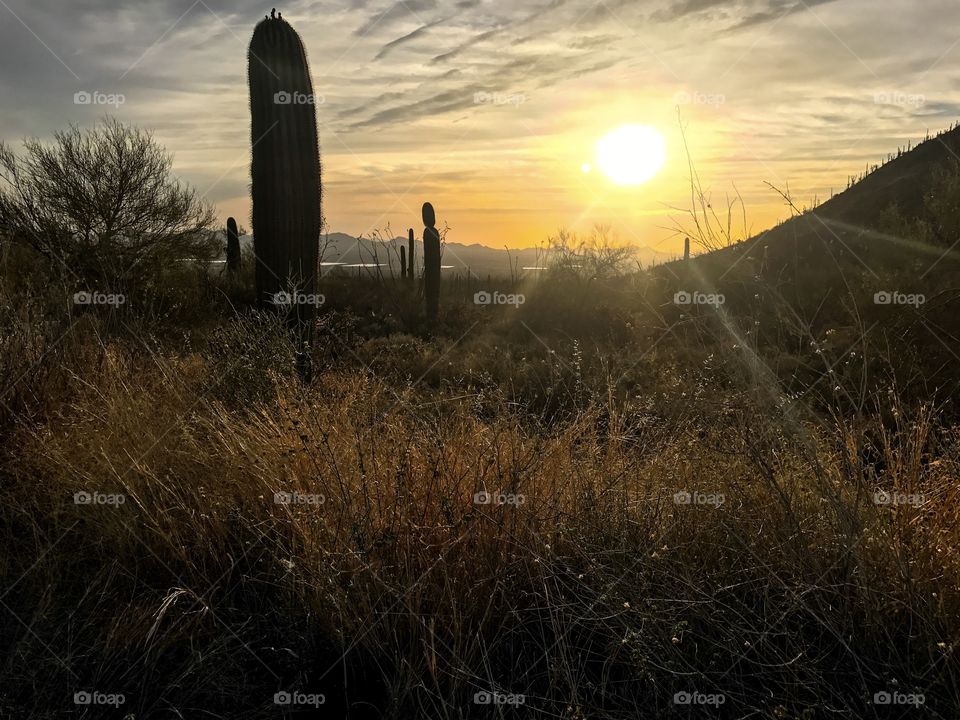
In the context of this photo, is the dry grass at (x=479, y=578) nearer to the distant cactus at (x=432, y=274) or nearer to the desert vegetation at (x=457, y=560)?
the desert vegetation at (x=457, y=560)

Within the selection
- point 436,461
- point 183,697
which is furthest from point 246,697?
point 436,461

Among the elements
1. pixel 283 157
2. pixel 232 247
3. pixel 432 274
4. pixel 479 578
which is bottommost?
pixel 479 578

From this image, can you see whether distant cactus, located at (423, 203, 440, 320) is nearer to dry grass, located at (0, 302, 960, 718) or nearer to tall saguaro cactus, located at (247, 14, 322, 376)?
tall saguaro cactus, located at (247, 14, 322, 376)

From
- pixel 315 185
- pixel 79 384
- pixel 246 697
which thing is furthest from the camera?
pixel 315 185

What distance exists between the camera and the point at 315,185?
28.4ft

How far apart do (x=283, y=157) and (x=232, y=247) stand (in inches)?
417

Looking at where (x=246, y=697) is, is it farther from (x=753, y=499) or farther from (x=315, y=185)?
(x=315, y=185)

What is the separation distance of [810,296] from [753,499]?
34.4 ft

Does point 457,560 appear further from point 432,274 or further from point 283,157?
point 432,274

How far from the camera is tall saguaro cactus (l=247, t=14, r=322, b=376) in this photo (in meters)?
8.44

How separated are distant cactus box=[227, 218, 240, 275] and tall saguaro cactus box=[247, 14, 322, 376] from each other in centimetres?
923

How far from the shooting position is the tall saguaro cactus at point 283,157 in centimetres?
844

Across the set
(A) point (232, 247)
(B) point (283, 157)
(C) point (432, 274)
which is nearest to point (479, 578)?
(B) point (283, 157)

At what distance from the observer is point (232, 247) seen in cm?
1831
